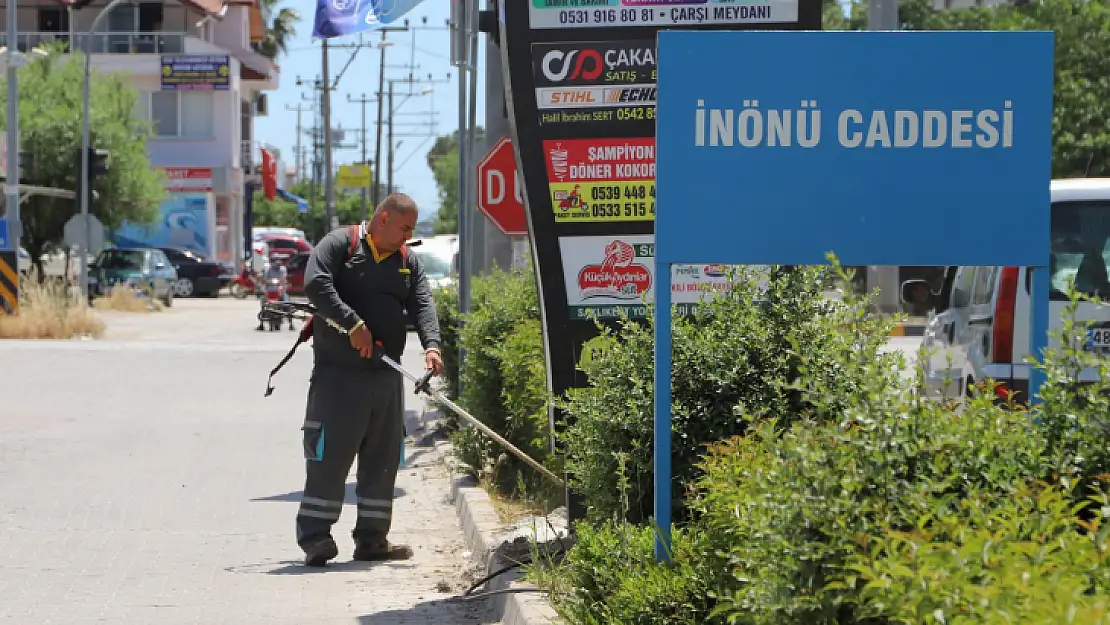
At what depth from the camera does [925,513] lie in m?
3.11

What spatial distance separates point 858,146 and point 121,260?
1537 inches

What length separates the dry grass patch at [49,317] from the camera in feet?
81.0

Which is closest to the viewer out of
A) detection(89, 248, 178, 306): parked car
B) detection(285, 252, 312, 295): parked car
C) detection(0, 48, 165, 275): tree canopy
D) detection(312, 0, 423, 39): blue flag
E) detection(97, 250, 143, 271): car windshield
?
detection(312, 0, 423, 39): blue flag

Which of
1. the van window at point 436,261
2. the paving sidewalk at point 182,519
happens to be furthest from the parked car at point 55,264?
the paving sidewalk at point 182,519

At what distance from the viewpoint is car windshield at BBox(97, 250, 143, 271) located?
134ft

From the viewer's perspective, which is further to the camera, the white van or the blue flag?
the blue flag

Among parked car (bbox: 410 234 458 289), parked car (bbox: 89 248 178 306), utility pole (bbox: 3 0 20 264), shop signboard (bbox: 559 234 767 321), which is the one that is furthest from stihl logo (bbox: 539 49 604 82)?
parked car (bbox: 89 248 178 306)

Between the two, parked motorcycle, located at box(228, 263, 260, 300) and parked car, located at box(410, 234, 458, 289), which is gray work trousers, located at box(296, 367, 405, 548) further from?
parked motorcycle, located at box(228, 263, 260, 300)

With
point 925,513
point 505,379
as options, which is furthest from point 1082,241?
point 925,513

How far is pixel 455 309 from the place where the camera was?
1327cm

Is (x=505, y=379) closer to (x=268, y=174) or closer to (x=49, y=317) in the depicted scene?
(x=49, y=317)

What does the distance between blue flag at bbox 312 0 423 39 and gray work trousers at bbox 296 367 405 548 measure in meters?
5.66

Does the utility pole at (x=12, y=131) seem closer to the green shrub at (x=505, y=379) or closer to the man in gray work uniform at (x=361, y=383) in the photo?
the green shrub at (x=505, y=379)

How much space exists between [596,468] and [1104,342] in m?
4.72
